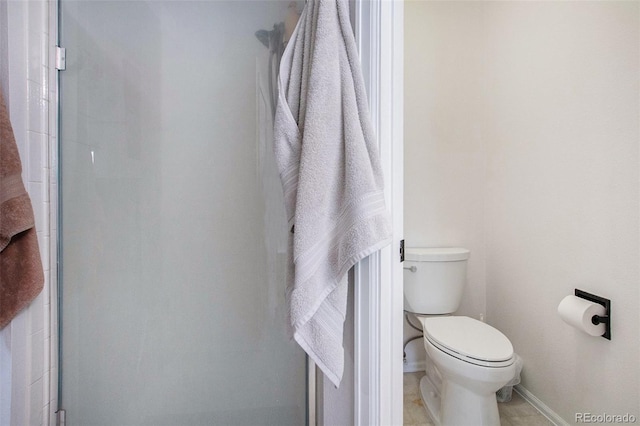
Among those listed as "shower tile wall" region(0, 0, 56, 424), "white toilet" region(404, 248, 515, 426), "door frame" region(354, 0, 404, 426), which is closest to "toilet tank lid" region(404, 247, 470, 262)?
"white toilet" region(404, 248, 515, 426)

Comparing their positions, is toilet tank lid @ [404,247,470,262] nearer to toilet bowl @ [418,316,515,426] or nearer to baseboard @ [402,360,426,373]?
toilet bowl @ [418,316,515,426]

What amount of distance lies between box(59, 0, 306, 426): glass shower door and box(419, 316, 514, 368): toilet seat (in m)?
0.75

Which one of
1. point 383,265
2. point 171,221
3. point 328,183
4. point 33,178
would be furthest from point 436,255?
point 33,178

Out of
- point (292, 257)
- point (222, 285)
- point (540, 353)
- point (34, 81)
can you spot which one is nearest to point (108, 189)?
point (34, 81)

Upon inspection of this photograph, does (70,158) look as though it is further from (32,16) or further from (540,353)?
(540,353)

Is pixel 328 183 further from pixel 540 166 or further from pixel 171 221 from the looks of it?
pixel 540 166

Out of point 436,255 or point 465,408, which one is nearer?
point 465,408

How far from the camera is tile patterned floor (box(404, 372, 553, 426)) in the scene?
1402mm

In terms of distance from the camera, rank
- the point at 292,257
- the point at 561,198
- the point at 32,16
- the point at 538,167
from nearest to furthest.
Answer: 1. the point at 292,257
2. the point at 32,16
3. the point at 561,198
4. the point at 538,167

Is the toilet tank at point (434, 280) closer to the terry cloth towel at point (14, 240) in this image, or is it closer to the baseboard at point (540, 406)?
the baseboard at point (540, 406)

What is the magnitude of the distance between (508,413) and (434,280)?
2.37 feet

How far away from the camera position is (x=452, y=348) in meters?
1.25

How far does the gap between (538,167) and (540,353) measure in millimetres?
957

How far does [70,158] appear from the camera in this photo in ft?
3.16
